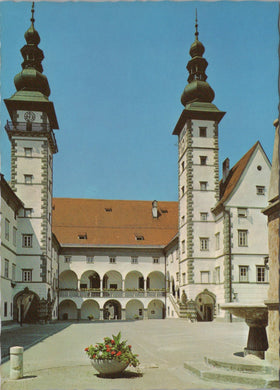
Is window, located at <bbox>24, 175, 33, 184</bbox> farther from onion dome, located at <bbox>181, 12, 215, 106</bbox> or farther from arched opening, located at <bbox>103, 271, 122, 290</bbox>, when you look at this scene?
arched opening, located at <bbox>103, 271, 122, 290</bbox>

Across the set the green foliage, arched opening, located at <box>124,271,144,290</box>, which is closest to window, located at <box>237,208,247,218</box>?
arched opening, located at <box>124,271,144,290</box>

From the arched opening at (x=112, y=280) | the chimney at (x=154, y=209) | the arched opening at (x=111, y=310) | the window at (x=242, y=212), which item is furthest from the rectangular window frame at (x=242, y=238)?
the chimney at (x=154, y=209)

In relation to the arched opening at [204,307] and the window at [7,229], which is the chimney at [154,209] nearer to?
the arched opening at [204,307]

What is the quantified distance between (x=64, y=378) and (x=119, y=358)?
1.24 m

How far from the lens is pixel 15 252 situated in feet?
129

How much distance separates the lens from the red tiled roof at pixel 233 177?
135 ft

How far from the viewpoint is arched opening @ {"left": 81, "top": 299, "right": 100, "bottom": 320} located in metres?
54.2

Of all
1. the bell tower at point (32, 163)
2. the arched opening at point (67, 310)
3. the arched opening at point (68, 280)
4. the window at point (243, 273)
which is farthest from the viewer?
the arched opening at point (68, 280)

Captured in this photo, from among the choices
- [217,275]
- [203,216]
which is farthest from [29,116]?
[217,275]

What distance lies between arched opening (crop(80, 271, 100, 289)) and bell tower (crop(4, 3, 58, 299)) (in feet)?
40.7

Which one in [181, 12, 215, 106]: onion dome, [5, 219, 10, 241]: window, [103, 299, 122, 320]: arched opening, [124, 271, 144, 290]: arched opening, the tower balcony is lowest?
[103, 299, 122, 320]: arched opening

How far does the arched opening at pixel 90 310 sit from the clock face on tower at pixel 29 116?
69.3ft

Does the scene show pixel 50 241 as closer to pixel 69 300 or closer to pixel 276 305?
pixel 69 300

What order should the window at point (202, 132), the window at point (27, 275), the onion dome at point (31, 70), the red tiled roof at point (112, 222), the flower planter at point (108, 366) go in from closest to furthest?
the flower planter at point (108, 366) < the window at point (27, 275) < the onion dome at point (31, 70) < the window at point (202, 132) < the red tiled roof at point (112, 222)
